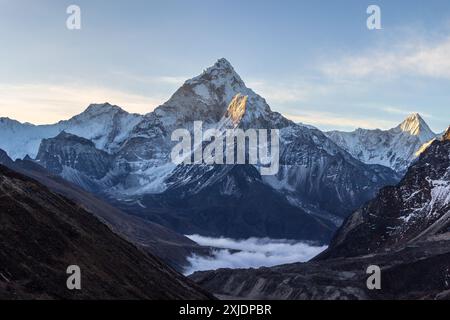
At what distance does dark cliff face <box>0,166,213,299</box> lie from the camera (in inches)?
5753

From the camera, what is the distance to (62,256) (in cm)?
16088

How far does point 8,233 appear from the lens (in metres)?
158

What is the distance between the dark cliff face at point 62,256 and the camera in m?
146
